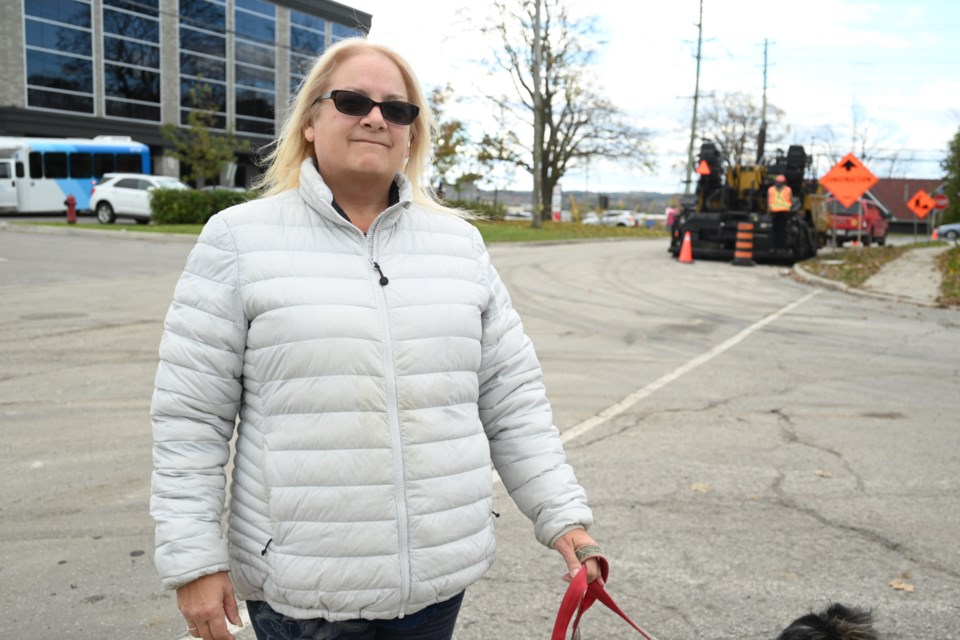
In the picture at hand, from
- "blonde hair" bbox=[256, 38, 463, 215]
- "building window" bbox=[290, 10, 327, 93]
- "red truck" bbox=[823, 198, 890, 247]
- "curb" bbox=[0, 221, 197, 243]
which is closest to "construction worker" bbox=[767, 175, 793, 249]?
"red truck" bbox=[823, 198, 890, 247]

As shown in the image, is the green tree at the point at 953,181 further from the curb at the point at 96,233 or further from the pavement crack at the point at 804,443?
the pavement crack at the point at 804,443

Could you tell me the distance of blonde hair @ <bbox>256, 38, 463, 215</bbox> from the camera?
2219mm

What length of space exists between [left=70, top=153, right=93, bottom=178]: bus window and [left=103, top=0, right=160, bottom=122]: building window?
31.6ft

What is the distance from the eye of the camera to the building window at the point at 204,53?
160 feet

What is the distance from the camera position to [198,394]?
2.00 meters

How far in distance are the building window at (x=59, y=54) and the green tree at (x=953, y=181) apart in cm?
5905

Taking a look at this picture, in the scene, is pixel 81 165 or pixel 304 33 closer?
pixel 81 165

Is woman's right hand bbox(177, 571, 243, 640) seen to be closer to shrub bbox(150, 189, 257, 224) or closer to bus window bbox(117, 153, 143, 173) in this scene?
shrub bbox(150, 189, 257, 224)

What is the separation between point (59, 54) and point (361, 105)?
1782 inches

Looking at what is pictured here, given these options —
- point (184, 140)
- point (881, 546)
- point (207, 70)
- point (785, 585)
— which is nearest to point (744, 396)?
point (881, 546)

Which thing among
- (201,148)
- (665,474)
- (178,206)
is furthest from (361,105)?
(201,148)

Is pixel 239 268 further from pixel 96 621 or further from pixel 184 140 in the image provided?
pixel 184 140

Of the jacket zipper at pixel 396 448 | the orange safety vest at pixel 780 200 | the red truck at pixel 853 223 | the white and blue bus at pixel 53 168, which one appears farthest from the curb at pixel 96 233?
the red truck at pixel 853 223

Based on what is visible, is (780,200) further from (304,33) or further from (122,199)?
(304,33)
